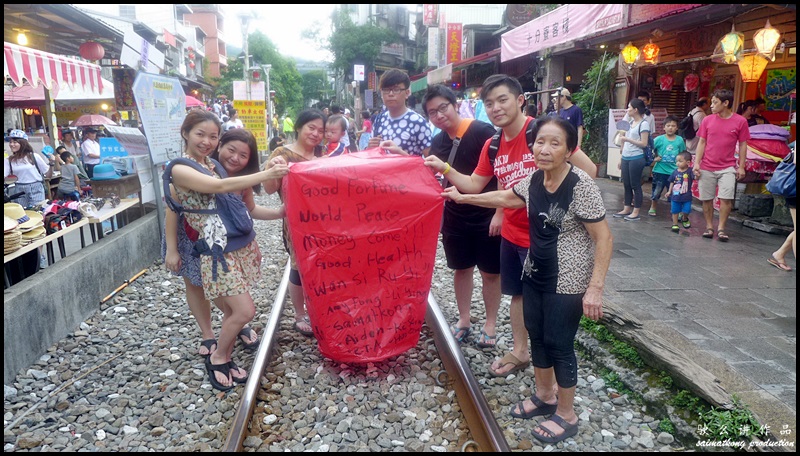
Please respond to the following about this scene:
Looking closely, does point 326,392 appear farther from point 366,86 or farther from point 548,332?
point 366,86

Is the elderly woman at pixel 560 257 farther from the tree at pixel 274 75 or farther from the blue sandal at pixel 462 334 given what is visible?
the tree at pixel 274 75

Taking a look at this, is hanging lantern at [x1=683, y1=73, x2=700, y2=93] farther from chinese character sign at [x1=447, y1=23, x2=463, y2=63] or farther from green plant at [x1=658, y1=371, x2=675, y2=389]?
chinese character sign at [x1=447, y1=23, x2=463, y2=63]

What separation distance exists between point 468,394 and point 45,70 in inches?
327

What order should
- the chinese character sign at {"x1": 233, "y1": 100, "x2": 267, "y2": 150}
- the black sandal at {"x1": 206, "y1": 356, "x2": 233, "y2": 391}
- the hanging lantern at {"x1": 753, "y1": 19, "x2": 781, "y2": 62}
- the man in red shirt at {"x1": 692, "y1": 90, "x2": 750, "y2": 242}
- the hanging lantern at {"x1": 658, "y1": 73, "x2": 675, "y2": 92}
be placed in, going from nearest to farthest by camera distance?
1. the black sandal at {"x1": 206, "y1": 356, "x2": 233, "y2": 391}
2. the man in red shirt at {"x1": 692, "y1": 90, "x2": 750, "y2": 242}
3. the hanging lantern at {"x1": 753, "y1": 19, "x2": 781, "y2": 62}
4. the hanging lantern at {"x1": 658, "y1": 73, "x2": 675, "y2": 92}
5. the chinese character sign at {"x1": 233, "y1": 100, "x2": 267, "y2": 150}

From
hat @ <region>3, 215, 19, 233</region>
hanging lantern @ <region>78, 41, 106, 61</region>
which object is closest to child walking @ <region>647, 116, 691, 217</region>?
hat @ <region>3, 215, 19, 233</region>

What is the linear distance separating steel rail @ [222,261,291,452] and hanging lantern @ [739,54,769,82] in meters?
7.34

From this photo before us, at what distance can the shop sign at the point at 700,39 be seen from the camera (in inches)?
348

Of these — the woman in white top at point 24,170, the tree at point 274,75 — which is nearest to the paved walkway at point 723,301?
the woman in white top at point 24,170

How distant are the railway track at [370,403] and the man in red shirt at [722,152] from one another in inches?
187

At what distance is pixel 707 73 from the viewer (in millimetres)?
9586

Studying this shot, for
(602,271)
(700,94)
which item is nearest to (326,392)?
(602,271)

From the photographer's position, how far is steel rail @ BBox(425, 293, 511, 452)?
8.48 feet

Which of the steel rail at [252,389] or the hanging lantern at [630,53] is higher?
the hanging lantern at [630,53]

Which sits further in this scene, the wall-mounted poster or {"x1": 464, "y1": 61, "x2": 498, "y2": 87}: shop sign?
{"x1": 464, "y1": 61, "x2": 498, "y2": 87}: shop sign
